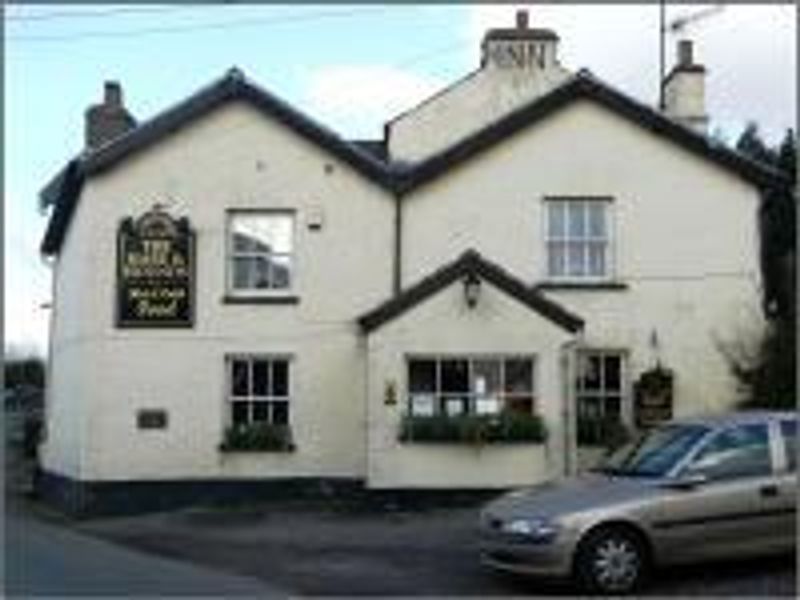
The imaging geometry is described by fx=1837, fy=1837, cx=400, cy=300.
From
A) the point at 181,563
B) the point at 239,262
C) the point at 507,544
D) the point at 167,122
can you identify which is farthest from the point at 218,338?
the point at 507,544

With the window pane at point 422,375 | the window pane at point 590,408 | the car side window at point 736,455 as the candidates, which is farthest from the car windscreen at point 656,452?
the window pane at point 590,408

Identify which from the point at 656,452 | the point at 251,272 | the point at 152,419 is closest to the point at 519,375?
the point at 251,272

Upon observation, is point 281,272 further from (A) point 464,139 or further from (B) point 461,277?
(A) point 464,139

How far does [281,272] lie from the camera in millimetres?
29797

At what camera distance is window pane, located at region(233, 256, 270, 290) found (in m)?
29.7

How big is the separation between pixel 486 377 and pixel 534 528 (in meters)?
11.6

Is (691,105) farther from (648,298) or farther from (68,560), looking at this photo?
(68,560)

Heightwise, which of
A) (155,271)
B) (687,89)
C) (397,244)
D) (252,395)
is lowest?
(252,395)

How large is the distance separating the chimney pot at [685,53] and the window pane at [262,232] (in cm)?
785

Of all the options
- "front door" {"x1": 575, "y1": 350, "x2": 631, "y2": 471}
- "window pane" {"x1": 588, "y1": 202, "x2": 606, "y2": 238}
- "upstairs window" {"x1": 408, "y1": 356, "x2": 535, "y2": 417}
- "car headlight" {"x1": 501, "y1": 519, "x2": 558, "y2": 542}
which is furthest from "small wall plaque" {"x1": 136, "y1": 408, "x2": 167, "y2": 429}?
"car headlight" {"x1": 501, "y1": 519, "x2": 558, "y2": 542}

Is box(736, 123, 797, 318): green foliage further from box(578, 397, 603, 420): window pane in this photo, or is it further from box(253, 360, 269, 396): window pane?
box(253, 360, 269, 396): window pane

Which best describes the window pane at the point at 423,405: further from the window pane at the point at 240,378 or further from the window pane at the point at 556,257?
the window pane at the point at 556,257

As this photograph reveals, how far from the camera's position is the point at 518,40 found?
111 feet

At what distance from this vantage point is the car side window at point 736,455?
17266mm
